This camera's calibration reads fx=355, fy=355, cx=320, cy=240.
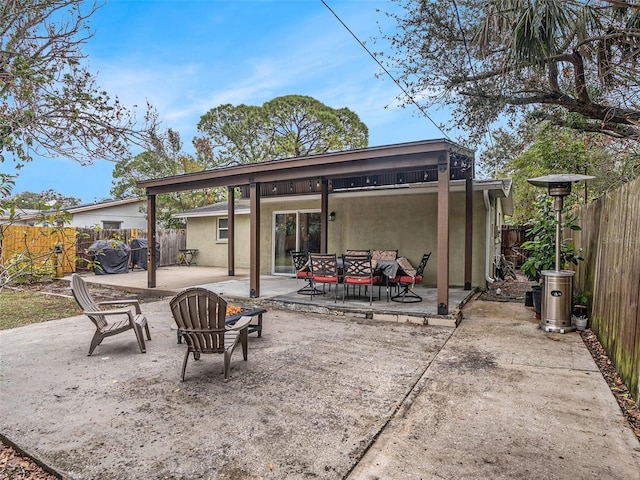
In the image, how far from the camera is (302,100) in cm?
2059

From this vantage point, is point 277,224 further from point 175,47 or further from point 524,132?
point 524,132

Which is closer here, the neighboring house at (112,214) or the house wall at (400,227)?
the house wall at (400,227)

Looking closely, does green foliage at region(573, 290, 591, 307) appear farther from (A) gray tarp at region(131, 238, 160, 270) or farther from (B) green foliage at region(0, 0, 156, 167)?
(A) gray tarp at region(131, 238, 160, 270)

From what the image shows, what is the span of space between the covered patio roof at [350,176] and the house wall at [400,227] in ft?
1.63

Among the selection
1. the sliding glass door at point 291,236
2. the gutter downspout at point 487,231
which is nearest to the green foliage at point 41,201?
the sliding glass door at point 291,236

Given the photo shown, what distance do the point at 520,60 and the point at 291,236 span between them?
7981 mm

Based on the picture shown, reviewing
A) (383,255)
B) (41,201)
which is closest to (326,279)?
(383,255)

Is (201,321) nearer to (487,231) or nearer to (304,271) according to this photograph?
(304,271)

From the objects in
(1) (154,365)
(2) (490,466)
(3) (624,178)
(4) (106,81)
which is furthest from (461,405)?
(3) (624,178)

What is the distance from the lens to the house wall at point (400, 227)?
9336 millimetres

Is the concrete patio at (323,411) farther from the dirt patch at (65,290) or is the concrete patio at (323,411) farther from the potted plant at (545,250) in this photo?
the dirt patch at (65,290)

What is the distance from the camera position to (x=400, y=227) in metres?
10.1

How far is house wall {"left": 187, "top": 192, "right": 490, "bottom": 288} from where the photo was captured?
9336 millimetres

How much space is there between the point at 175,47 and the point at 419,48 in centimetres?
475
